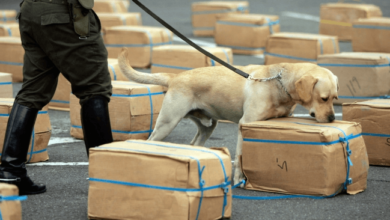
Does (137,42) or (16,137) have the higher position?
(16,137)

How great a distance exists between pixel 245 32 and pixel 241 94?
683 cm

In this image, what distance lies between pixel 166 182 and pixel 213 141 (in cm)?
266

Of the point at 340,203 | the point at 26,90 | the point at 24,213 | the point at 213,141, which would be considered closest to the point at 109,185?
the point at 24,213

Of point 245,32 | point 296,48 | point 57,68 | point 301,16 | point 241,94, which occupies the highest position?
point 57,68

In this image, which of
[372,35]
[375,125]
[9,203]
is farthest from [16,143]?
[372,35]

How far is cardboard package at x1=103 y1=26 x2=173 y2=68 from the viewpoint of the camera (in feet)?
32.3

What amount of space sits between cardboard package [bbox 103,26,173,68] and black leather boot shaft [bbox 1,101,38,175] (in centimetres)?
594

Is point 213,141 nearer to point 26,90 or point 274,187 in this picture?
point 274,187

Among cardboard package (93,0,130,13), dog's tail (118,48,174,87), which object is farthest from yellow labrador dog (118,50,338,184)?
cardboard package (93,0,130,13)

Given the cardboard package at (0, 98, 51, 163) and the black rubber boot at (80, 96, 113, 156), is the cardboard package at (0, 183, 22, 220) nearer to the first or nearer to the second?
the black rubber boot at (80, 96, 113, 156)

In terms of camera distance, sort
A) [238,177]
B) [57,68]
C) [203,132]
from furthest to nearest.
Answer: [203,132] < [238,177] < [57,68]

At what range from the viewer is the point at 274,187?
166 inches

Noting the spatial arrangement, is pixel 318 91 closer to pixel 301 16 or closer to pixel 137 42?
pixel 137 42

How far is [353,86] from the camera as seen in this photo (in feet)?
23.5
